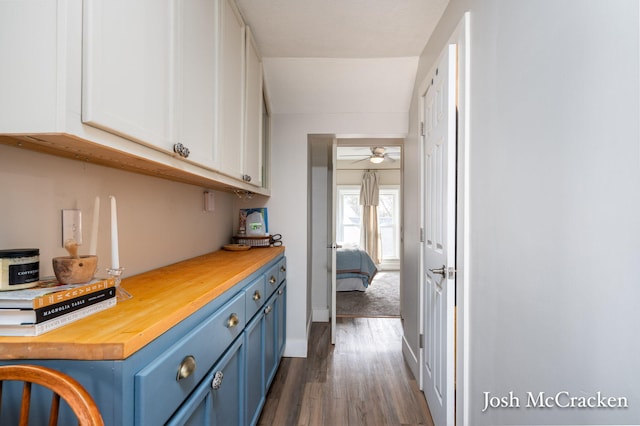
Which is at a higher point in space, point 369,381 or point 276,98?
point 276,98

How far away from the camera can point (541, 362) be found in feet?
2.98

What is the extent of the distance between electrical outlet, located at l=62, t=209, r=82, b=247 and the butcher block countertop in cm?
25

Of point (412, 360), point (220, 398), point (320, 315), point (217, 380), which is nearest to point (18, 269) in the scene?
point (217, 380)

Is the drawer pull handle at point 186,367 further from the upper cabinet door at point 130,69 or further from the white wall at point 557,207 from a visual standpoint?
the white wall at point 557,207

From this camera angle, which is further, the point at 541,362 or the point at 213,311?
the point at 213,311

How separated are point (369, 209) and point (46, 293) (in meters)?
6.56

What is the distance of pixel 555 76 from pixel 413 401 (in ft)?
6.63

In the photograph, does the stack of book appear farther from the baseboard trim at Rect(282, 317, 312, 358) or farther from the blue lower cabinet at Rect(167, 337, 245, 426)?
the baseboard trim at Rect(282, 317, 312, 358)

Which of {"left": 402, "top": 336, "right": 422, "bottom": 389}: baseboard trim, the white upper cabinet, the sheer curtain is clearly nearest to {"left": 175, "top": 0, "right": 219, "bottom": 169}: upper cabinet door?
the white upper cabinet

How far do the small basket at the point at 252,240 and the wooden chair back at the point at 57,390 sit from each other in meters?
1.95

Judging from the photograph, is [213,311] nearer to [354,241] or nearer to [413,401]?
[413,401]

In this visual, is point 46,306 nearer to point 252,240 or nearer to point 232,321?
point 232,321

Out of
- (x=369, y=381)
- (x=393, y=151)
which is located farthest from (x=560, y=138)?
(x=393, y=151)

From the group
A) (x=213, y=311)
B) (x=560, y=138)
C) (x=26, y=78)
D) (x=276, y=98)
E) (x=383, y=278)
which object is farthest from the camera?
(x=383, y=278)
